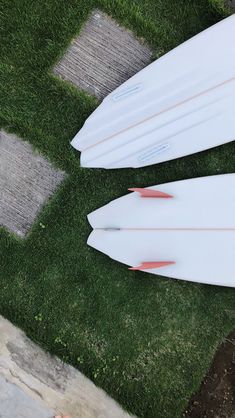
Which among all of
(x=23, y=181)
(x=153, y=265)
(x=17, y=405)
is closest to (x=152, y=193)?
(x=153, y=265)

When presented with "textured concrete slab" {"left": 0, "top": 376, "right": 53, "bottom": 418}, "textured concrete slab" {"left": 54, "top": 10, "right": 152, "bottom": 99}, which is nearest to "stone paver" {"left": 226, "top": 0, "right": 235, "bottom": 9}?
"textured concrete slab" {"left": 54, "top": 10, "right": 152, "bottom": 99}

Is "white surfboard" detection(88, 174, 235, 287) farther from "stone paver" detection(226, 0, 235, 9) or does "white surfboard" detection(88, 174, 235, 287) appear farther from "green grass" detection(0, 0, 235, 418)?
"stone paver" detection(226, 0, 235, 9)

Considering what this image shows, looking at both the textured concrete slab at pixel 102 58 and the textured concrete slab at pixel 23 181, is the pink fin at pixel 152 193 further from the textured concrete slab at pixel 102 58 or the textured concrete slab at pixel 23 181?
the textured concrete slab at pixel 102 58

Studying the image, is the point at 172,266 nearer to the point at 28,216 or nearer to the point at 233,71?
the point at 28,216

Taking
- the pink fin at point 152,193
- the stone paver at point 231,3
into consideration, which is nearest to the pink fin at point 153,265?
the pink fin at point 152,193

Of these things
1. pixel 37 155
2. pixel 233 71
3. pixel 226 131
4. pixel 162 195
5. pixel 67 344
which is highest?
pixel 233 71

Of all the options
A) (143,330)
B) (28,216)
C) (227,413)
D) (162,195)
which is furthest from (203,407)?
(28,216)

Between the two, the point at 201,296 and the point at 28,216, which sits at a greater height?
the point at 201,296
